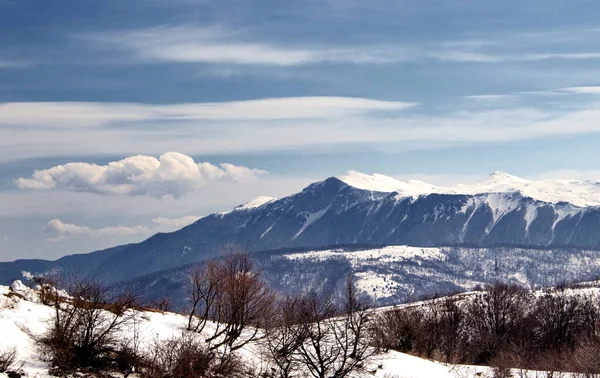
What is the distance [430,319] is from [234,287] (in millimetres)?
80849

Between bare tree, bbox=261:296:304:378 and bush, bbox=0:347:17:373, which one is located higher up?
bush, bbox=0:347:17:373

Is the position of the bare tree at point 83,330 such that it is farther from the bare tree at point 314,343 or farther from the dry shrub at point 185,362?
the bare tree at point 314,343

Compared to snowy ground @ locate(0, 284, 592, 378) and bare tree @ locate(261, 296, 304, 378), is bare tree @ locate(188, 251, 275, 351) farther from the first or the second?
snowy ground @ locate(0, 284, 592, 378)

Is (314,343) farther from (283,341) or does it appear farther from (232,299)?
(232,299)

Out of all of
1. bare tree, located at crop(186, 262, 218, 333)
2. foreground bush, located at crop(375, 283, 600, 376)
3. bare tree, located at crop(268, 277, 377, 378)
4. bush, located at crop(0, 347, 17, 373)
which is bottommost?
foreground bush, located at crop(375, 283, 600, 376)

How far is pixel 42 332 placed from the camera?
50312 millimetres

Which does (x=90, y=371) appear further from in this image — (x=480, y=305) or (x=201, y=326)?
(x=480, y=305)

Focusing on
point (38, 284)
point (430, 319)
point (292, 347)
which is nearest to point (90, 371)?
point (38, 284)

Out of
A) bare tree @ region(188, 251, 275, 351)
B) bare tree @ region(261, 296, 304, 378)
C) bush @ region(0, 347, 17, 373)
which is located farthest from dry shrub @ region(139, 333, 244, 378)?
bush @ region(0, 347, 17, 373)

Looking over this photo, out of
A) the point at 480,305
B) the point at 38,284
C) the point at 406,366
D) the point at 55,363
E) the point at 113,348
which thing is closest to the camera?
the point at 55,363

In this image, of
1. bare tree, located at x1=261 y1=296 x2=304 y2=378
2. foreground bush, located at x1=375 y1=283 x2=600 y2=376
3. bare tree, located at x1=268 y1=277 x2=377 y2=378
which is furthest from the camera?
foreground bush, located at x1=375 y1=283 x2=600 y2=376

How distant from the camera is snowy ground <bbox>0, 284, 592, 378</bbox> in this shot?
4700cm

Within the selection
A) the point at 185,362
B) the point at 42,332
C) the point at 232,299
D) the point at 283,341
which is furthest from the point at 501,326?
the point at 42,332

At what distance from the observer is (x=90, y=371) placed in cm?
4847
